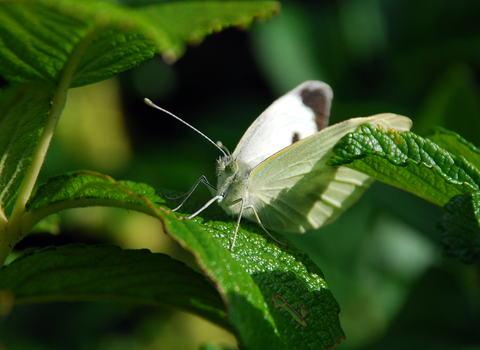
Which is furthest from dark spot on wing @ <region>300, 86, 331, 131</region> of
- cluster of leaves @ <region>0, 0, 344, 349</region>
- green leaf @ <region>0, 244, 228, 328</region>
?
green leaf @ <region>0, 244, 228, 328</region>

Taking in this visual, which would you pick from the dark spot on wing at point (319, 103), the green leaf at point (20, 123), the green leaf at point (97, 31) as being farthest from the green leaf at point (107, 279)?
the dark spot on wing at point (319, 103)

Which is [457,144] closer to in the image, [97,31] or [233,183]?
[233,183]

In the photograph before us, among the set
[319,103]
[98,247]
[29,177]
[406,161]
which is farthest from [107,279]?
[319,103]

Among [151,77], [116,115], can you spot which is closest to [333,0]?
[151,77]

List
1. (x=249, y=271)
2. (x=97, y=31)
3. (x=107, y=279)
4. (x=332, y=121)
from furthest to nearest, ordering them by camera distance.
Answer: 1. (x=332, y=121)
2. (x=249, y=271)
3. (x=107, y=279)
4. (x=97, y=31)

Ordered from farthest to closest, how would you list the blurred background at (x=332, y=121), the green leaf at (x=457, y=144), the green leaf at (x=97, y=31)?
the blurred background at (x=332, y=121)
the green leaf at (x=457, y=144)
the green leaf at (x=97, y=31)

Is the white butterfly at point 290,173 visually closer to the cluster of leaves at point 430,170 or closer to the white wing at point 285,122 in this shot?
the white wing at point 285,122
